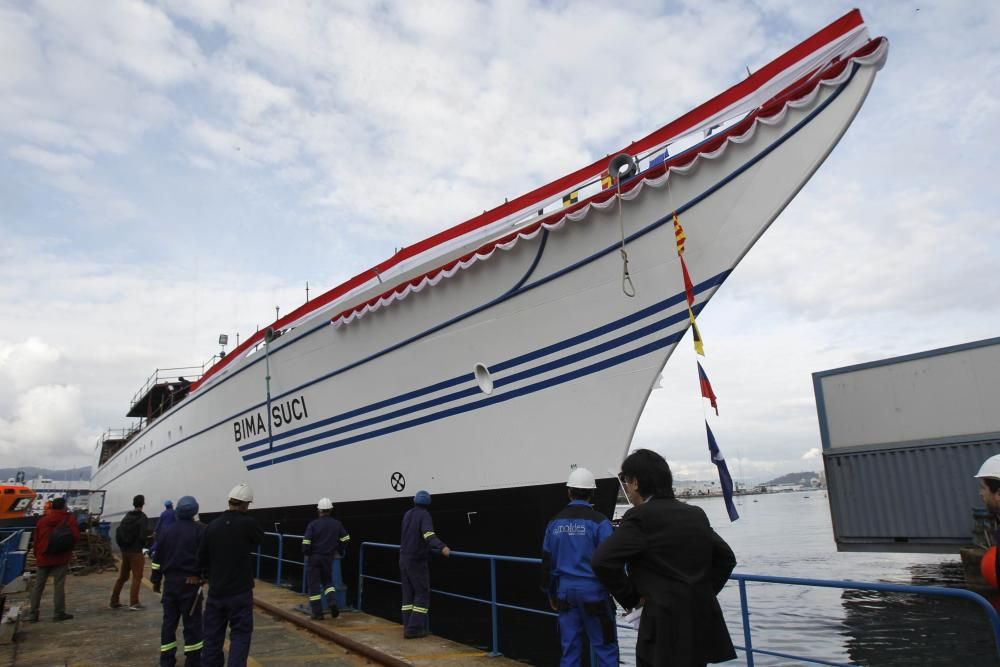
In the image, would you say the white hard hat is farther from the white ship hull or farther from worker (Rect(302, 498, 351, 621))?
worker (Rect(302, 498, 351, 621))

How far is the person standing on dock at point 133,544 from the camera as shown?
7.61 meters

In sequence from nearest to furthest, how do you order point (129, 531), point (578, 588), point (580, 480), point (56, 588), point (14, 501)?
point (578, 588) → point (580, 480) → point (56, 588) → point (129, 531) → point (14, 501)

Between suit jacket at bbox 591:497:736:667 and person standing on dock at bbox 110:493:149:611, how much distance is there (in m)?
6.84

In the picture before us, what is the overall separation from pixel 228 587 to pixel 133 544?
438 cm

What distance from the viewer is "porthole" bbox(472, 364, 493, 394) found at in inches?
259

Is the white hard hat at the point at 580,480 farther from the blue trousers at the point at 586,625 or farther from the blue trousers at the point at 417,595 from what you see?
the blue trousers at the point at 417,595

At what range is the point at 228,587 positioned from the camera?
433 centimetres

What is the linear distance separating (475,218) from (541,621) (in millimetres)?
5246

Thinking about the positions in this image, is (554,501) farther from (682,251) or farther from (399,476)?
(682,251)

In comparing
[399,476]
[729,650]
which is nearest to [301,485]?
[399,476]

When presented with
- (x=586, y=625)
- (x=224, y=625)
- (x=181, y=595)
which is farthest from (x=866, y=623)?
(x=181, y=595)

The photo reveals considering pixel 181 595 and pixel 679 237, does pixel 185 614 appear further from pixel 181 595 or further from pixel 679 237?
pixel 679 237

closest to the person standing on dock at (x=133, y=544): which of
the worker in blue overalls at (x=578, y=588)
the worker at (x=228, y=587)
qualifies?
the worker at (x=228, y=587)

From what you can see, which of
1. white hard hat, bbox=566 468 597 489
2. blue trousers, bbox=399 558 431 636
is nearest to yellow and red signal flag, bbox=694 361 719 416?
white hard hat, bbox=566 468 597 489
